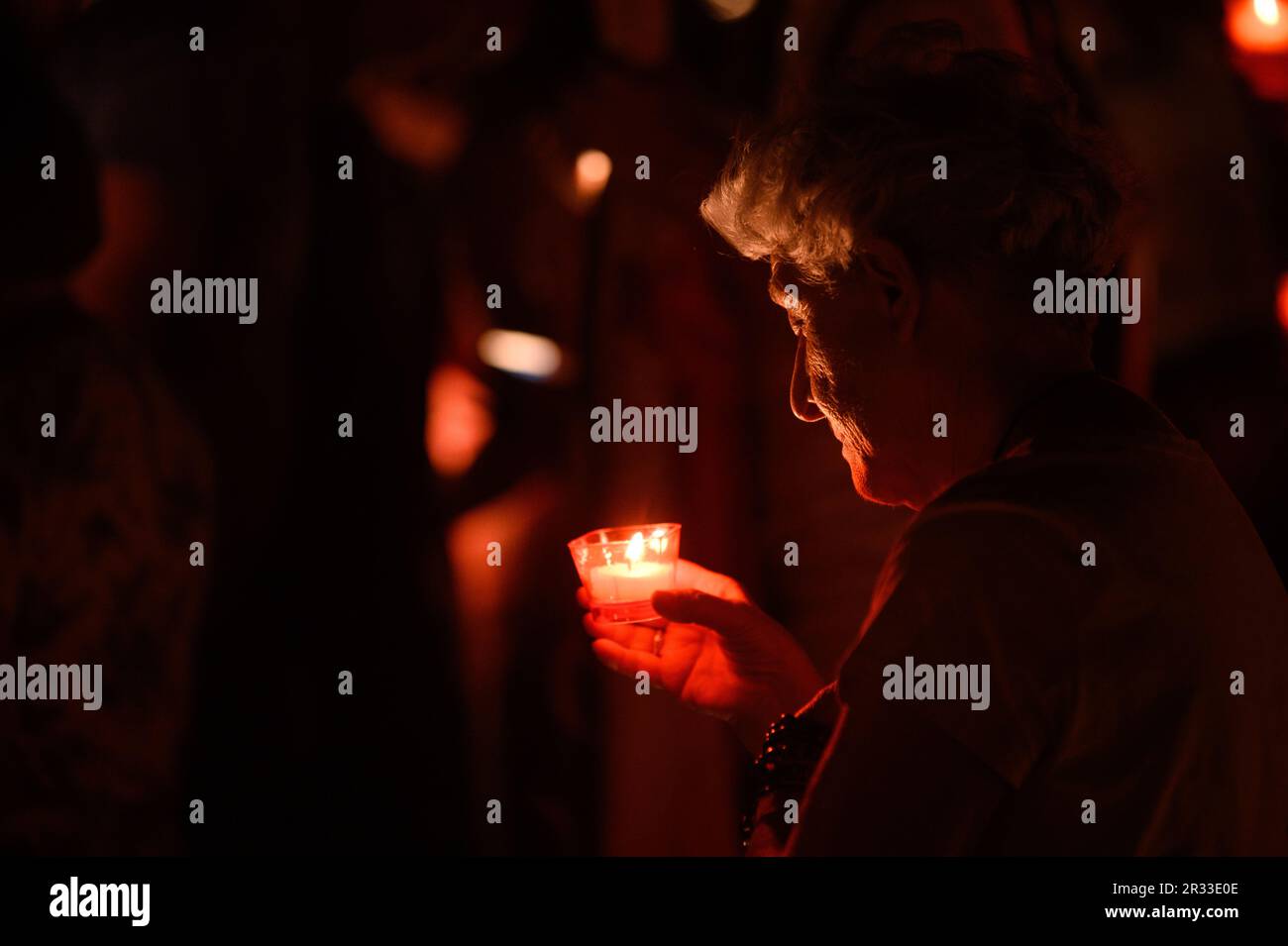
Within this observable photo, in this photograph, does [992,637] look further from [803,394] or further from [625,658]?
[625,658]

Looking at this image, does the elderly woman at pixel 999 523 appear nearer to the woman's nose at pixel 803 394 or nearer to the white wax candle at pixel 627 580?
the woman's nose at pixel 803 394

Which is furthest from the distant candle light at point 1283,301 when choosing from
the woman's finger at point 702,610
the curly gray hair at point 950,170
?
the woman's finger at point 702,610

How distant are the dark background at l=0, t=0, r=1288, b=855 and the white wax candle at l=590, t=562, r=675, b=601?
567 mm

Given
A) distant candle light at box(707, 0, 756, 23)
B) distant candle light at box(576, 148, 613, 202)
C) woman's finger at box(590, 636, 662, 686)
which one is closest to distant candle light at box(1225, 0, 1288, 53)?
distant candle light at box(707, 0, 756, 23)

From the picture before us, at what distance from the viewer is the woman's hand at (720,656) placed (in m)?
1.73

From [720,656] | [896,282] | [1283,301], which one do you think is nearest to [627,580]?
[720,656]

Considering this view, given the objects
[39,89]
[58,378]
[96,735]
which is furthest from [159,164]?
[96,735]

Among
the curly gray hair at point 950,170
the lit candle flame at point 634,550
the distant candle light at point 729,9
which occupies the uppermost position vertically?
the distant candle light at point 729,9

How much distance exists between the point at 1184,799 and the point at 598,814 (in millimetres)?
1522

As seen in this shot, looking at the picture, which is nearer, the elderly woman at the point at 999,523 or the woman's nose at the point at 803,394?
the elderly woman at the point at 999,523

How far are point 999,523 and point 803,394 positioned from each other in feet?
1.90

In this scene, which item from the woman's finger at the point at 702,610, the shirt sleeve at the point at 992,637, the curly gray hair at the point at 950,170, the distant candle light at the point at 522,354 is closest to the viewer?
the shirt sleeve at the point at 992,637

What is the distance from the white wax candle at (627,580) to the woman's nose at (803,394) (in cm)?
39

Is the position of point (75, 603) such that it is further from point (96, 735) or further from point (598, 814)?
point (598, 814)
